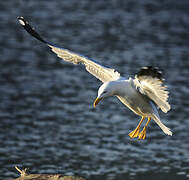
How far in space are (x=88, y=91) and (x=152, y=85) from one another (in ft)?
42.5

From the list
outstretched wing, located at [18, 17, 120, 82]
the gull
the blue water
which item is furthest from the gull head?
the blue water

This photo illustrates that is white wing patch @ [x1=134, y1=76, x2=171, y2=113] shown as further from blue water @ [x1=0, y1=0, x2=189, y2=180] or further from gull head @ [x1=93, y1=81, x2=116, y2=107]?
blue water @ [x1=0, y1=0, x2=189, y2=180]

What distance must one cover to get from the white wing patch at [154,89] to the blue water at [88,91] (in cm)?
600

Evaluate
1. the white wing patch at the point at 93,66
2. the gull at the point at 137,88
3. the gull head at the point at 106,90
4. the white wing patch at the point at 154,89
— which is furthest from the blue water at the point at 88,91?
the white wing patch at the point at 154,89

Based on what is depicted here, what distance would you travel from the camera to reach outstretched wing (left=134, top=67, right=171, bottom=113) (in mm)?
11085

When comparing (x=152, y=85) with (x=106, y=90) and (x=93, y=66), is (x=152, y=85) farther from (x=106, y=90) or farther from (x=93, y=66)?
(x=93, y=66)

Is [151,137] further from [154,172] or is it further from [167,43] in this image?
[167,43]

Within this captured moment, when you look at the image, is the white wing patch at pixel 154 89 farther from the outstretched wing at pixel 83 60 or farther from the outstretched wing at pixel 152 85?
the outstretched wing at pixel 83 60

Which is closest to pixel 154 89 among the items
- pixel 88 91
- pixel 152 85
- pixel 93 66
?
pixel 152 85

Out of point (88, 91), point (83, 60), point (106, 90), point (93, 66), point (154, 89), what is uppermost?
point (88, 91)

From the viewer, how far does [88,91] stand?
2448cm

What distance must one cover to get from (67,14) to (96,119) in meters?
15.5

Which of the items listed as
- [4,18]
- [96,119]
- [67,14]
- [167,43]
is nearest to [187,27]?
[167,43]

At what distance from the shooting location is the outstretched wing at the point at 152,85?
11.1 meters
